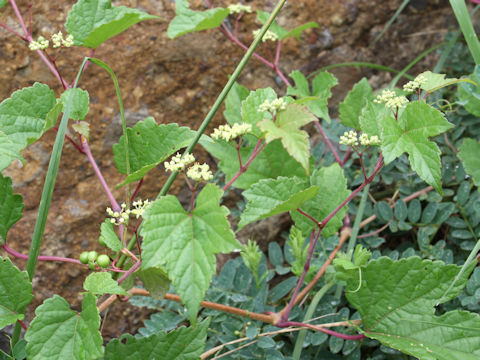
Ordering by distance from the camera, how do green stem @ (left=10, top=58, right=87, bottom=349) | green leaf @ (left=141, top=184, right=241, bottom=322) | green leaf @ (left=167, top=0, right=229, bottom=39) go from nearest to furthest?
green leaf @ (left=141, top=184, right=241, bottom=322) < green stem @ (left=10, top=58, right=87, bottom=349) < green leaf @ (left=167, top=0, right=229, bottom=39)

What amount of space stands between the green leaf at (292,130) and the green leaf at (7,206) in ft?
1.81

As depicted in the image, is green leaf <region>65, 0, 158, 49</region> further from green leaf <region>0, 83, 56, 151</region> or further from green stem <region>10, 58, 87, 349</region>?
green stem <region>10, 58, 87, 349</region>

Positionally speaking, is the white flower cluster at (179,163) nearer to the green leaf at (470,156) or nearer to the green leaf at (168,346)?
the green leaf at (168,346)

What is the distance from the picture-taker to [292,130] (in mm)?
932

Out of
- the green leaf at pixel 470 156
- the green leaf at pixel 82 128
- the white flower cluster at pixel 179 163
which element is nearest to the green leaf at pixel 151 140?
the green leaf at pixel 82 128

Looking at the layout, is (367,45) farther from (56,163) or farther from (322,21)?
(56,163)

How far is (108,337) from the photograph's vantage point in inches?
55.9

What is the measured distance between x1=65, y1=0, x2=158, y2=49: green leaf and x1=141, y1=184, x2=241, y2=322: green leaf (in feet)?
1.74

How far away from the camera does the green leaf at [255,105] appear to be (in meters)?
1.05

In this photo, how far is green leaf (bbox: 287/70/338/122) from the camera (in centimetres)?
141

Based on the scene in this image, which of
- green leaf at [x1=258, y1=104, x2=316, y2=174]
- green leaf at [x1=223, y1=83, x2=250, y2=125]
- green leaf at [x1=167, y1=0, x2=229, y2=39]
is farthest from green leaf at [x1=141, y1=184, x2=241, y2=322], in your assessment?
green leaf at [x1=167, y1=0, x2=229, y2=39]

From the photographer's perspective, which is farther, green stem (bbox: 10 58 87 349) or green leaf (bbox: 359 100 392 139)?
green leaf (bbox: 359 100 392 139)

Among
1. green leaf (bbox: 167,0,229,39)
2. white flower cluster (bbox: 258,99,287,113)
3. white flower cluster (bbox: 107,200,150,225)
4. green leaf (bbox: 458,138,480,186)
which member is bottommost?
green leaf (bbox: 458,138,480,186)

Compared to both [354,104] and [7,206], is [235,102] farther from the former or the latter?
[7,206]
